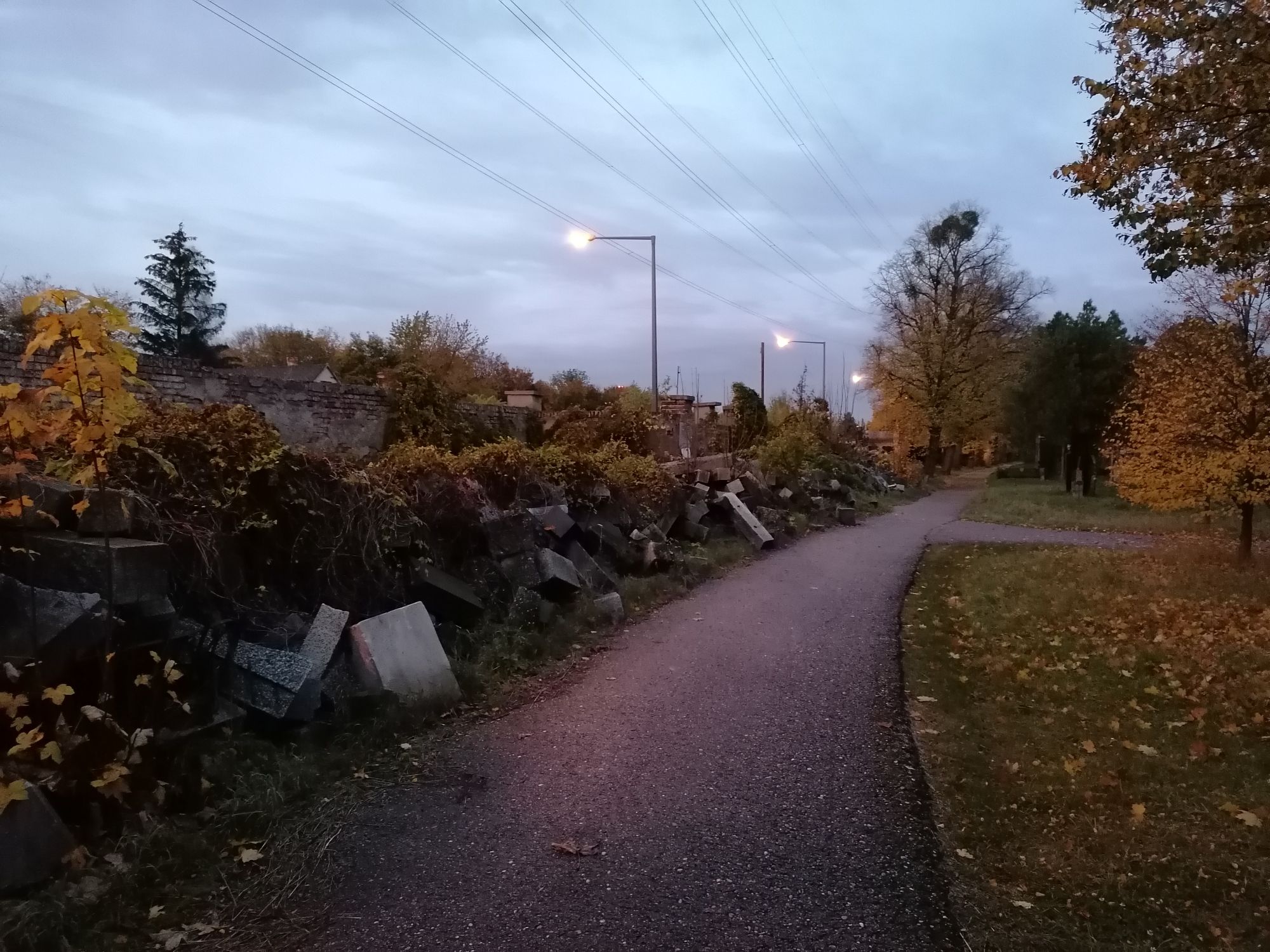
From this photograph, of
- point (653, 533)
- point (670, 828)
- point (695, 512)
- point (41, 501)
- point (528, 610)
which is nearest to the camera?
point (670, 828)

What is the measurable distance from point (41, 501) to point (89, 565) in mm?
442

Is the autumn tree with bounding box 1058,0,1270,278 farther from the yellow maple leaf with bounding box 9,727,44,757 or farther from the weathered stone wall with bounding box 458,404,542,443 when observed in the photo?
the weathered stone wall with bounding box 458,404,542,443

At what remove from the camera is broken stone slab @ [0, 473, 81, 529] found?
402 cm

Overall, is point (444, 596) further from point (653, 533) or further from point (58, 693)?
point (653, 533)

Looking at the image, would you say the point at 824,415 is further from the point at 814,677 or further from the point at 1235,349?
the point at 814,677

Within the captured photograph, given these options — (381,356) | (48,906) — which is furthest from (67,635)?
(381,356)

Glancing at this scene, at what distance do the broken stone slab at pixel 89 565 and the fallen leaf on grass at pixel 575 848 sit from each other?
233cm

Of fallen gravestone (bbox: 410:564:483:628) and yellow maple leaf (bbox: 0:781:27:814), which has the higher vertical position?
fallen gravestone (bbox: 410:564:483:628)

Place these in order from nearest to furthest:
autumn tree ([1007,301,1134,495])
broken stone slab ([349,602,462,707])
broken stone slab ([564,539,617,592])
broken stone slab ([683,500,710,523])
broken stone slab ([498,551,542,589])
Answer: broken stone slab ([349,602,462,707]), broken stone slab ([498,551,542,589]), broken stone slab ([564,539,617,592]), broken stone slab ([683,500,710,523]), autumn tree ([1007,301,1134,495])

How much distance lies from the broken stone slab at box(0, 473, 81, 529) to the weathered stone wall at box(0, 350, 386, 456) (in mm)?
4014

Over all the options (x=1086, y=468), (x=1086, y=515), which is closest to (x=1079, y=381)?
(x=1086, y=468)

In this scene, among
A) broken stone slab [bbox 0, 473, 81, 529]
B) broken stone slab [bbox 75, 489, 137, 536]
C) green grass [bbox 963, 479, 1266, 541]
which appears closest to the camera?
broken stone slab [bbox 0, 473, 81, 529]

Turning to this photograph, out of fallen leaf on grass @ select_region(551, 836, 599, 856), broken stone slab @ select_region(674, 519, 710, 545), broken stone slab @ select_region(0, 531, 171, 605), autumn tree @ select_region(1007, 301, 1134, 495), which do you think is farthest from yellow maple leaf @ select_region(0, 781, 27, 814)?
autumn tree @ select_region(1007, 301, 1134, 495)

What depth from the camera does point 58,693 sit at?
347cm
